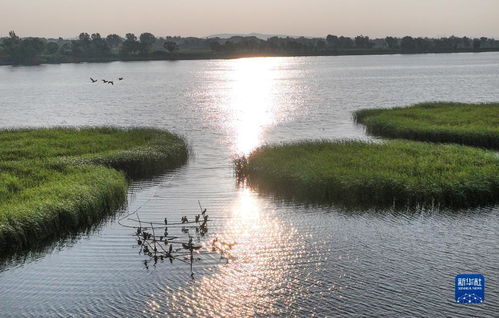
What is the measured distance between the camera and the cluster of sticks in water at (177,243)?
29.8 m

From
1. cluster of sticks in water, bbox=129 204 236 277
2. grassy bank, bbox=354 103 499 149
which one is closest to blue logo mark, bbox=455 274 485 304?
cluster of sticks in water, bbox=129 204 236 277

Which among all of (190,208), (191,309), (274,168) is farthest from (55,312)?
(274,168)

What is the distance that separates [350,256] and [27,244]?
15.9 m

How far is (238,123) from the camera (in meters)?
89.2

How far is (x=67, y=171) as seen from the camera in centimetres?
4350

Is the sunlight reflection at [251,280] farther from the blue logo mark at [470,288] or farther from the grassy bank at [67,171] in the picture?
the grassy bank at [67,171]

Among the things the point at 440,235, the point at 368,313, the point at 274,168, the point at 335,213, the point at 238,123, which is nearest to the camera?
the point at 368,313

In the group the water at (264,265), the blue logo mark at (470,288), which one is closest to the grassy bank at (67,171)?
the water at (264,265)

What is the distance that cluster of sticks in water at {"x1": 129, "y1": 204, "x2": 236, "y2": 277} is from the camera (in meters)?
29.8

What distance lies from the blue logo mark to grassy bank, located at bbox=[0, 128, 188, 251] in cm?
2022

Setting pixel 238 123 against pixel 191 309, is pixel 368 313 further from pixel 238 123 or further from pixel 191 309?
pixel 238 123

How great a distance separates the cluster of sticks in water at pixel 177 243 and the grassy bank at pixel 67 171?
169 inches

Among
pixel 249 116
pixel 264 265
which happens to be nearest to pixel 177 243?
pixel 264 265

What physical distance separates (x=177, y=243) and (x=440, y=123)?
1676 inches
